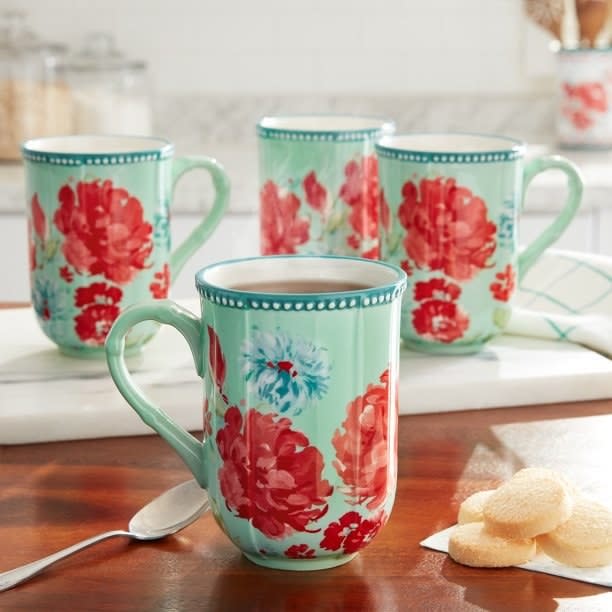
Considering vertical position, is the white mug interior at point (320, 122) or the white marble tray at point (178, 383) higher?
the white mug interior at point (320, 122)

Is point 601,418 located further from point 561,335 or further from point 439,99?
point 439,99

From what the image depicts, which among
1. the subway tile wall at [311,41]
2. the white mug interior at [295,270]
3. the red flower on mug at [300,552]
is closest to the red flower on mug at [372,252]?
the white mug interior at [295,270]

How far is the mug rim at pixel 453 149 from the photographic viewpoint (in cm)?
113

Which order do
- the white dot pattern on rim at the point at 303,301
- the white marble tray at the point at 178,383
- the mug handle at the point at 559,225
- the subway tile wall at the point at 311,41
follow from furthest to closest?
the subway tile wall at the point at 311,41 → the mug handle at the point at 559,225 → the white marble tray at the point at 178,383 → the white dot pattern on rim at the point at 303,301

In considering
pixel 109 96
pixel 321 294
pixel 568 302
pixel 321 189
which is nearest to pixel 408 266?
pixel 321 189

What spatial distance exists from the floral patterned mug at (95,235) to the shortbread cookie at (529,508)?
1.60 ft

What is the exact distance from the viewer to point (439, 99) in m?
2.84

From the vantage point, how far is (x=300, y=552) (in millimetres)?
738

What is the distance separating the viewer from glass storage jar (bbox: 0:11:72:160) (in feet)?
8.32

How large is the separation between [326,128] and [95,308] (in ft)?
1.21

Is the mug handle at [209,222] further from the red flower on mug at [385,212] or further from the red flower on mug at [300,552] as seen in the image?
the red flower on mug at [300,552]

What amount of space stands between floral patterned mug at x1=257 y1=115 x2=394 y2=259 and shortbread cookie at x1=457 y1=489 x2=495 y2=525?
0.50 meters

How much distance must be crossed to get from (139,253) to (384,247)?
0.74ft

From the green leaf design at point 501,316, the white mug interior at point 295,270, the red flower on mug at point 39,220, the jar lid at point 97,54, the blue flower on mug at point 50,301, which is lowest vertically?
the green leaf design at point 501,316
